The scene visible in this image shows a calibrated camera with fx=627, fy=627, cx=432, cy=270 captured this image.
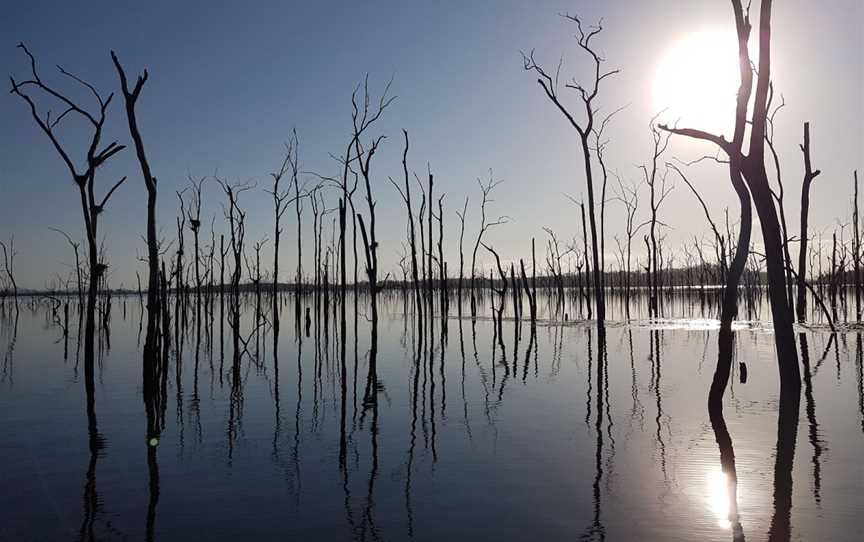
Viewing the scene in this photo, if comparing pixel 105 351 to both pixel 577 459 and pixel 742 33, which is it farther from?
pixel 742 33

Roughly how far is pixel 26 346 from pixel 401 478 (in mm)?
17197

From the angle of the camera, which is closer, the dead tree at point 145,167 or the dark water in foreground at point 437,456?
the dark water in foreground at point 437,456

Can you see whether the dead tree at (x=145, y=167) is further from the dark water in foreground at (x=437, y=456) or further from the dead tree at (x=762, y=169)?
the dead tree at (x=762, y=169)

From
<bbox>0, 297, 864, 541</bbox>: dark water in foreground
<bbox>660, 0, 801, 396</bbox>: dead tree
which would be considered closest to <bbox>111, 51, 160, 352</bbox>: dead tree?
<bbox>0, 297, 864, 541</bbox>: dark water in foreground

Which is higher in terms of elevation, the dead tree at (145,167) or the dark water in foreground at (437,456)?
the dead tree at (145,167)

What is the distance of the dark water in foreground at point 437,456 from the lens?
422cm

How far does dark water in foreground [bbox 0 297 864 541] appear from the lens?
13.9 feet

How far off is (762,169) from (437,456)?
4890 millimetres

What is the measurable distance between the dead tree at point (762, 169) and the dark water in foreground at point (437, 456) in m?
0.82

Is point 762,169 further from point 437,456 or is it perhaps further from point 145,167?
point 145,167

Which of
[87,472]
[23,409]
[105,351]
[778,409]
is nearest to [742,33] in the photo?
[778,409]

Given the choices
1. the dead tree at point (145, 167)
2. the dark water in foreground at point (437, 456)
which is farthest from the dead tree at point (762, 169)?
the dead tree at point (145, 167)

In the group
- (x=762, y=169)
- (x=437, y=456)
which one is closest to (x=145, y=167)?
(x=437, y=456)

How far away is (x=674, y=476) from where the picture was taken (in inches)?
200
